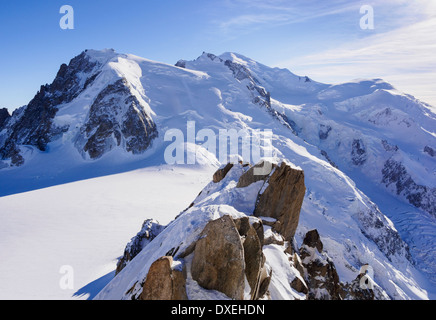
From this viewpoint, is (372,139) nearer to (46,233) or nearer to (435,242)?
(435,242)

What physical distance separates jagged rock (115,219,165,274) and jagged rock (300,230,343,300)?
9.10m

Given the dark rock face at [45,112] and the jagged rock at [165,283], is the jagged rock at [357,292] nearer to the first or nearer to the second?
the jagged rock at [165,283]

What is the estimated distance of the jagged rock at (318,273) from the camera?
12.3 metres

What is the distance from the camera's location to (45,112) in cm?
5850

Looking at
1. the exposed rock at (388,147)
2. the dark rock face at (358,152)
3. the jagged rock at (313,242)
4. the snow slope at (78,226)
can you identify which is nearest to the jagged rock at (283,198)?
the jagged rock at (313,242)

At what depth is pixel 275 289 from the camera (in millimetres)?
8469

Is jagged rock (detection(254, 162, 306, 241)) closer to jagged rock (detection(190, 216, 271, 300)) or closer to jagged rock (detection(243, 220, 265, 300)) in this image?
jagged rock (detection(243, 220, 265, 300))

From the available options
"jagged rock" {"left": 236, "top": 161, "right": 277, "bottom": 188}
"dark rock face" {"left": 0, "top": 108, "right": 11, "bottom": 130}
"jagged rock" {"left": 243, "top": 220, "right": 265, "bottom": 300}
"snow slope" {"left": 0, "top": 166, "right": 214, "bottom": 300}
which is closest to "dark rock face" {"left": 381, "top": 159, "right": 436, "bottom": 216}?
"snow slope" {"left": 0, "top": 166, "right": 214, "bottom": 300}

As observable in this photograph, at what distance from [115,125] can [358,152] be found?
369ft

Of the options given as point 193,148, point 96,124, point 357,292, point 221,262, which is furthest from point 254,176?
point 96,124

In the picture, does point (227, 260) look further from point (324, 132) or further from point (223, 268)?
point (324, 132)

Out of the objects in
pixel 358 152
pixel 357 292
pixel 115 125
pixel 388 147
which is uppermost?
pixel 115 125

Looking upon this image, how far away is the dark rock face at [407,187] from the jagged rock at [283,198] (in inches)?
4659
